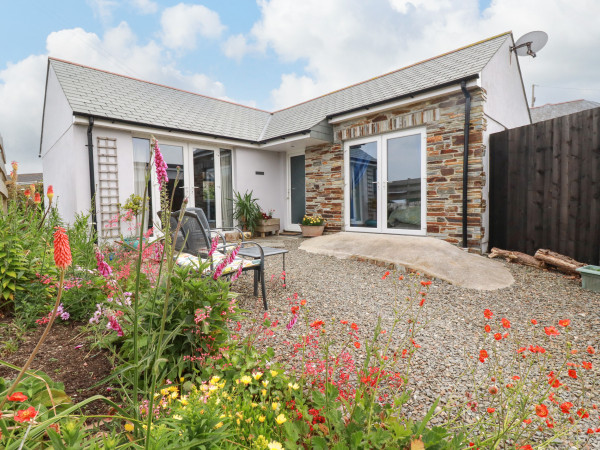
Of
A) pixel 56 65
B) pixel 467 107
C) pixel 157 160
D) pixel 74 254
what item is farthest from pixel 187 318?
pixel 56 65

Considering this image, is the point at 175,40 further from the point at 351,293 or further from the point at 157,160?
the point at 157,160

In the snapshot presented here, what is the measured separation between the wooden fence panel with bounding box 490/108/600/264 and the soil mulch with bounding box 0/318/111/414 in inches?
219

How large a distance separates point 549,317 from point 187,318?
3.09 meters

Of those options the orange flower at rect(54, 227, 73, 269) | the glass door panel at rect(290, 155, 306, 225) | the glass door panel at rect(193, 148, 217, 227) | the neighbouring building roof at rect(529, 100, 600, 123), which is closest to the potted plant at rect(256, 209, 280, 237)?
the glass door panel at rect(290, 155, 306, 225)

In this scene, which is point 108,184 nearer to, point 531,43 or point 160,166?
point 160,166

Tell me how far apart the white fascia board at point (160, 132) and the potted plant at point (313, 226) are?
2699 millimetres

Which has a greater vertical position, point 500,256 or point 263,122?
point 263,122

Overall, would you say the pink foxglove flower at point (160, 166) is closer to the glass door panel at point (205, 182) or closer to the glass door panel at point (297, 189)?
the glass door panel at point (205, 182)

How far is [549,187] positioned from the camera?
4582mm

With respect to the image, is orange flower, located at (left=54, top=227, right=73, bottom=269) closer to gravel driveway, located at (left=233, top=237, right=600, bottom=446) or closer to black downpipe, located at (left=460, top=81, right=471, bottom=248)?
gravel driveway, located at (left=233, top=237, right=600, bottom=446)

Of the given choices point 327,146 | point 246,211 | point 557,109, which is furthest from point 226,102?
point 557,109

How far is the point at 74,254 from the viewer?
2.54 meters

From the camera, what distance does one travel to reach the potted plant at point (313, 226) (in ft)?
24.6

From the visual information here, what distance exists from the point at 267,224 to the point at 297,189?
4.50ft
